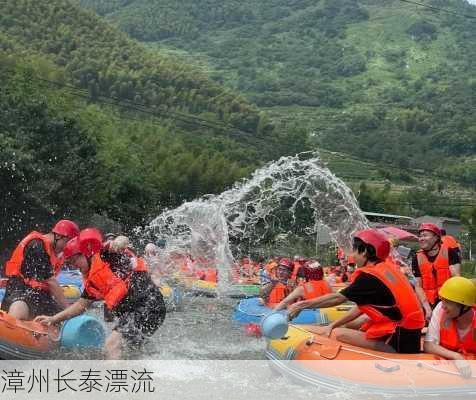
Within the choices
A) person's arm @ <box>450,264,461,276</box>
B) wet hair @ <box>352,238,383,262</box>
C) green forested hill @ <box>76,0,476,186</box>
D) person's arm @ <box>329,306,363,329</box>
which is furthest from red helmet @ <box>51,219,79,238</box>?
green forested hill @ <box>76,0,476,186</box>

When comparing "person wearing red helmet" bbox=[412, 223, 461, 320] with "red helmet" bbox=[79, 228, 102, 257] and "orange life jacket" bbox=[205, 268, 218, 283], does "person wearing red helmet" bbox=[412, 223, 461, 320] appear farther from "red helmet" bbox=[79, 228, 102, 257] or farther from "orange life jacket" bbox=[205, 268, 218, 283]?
"orange life jacket" bbox=[205, 268, 218, 283]

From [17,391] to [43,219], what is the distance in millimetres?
20200

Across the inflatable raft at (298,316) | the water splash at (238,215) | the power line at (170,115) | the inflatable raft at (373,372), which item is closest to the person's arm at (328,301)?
the inflatable raft at (373,372)

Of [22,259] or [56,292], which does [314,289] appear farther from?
[22,259]

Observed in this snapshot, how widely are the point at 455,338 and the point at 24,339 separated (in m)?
4.52

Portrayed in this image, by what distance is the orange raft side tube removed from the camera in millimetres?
7707

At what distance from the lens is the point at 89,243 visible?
7.90 metres

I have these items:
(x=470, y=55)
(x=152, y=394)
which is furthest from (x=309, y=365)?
(x=470, y=55)

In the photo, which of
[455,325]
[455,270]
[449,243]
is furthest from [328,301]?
[449,243]

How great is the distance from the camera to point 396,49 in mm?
157250

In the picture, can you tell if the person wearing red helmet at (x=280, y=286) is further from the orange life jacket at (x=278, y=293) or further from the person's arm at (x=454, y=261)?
the person's arm at (x=454, y=261)

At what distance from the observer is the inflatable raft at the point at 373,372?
7008 millimetres

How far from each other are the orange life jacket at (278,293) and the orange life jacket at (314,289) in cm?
143

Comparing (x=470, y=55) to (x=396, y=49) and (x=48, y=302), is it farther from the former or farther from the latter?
(x=48, y=302)
